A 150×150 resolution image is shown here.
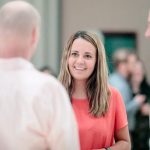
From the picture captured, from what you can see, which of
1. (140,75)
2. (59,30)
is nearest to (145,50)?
(59,30)

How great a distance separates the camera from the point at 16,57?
6.47ft

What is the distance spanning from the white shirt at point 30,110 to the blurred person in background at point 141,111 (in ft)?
11.6

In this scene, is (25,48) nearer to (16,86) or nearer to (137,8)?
(16,86)

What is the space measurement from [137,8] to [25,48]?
573 centimetres

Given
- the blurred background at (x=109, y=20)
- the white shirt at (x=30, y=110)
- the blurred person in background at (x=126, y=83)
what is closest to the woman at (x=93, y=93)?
the white shirt at (x=30, y=110)

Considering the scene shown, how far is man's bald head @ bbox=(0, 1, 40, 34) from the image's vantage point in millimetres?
1954

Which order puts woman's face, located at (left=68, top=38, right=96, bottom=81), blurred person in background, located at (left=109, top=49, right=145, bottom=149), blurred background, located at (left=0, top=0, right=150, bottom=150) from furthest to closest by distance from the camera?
blurred background, located at (left=0, top=0, right=150, bottom=150) → blurred person in background, located at (left=109, top=49, right=145, bottom=149) → woman's face, located at (left=68, top=38, right=96, bottom=81)

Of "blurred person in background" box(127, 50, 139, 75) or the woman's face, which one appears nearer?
the woman's face

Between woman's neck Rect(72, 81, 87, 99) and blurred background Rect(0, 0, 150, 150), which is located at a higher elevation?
blurred background Rect(0, 0, 150, 150)

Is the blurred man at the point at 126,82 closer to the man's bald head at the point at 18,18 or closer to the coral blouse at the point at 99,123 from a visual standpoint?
the coral blouse at the point at 99,123

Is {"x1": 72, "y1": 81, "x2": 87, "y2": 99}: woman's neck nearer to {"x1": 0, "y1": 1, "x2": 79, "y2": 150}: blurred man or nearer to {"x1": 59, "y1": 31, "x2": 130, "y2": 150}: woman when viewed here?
{"x1": 59, "y1": 31, "x2": 130, "y2": 150}: woman

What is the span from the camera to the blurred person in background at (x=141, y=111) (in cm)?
549

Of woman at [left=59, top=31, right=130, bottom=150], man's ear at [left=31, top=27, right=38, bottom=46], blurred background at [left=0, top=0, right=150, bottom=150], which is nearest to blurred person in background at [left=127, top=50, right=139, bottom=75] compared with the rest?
blurred background at [left=0, top=0, right=150, bottom=150]

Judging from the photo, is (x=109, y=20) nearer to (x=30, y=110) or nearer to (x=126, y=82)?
(x=126, y=82)
